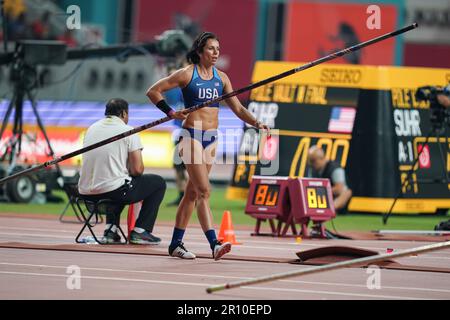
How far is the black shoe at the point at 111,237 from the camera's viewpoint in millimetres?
15555

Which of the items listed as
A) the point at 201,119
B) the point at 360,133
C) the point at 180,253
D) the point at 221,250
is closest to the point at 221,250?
the point at 221,250

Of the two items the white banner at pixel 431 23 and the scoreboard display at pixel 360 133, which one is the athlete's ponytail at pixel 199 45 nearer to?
the scoreboard display at pixel 360 133

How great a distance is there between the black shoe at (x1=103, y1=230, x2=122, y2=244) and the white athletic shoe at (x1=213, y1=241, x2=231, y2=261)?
2.36 meters

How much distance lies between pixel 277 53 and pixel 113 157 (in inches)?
1031

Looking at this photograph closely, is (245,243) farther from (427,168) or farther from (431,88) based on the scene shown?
(427,168)

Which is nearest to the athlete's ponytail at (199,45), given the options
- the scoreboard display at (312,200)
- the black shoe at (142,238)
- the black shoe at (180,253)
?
the black shoe at (180,253)

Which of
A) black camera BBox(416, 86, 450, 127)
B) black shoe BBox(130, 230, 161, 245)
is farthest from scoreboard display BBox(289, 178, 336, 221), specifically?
black camera BBox(416, 86, 450, 127)

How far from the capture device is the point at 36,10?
39.0 meters

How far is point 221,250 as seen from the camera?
13.5 meters

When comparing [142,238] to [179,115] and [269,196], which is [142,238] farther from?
[269,196]

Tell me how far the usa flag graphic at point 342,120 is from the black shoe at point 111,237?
8.05 meters

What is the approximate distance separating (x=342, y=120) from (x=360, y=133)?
482 millimetres

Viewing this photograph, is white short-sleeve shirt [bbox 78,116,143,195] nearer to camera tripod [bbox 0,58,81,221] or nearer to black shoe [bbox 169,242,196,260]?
black shoe [bbox 169,242,196,260]

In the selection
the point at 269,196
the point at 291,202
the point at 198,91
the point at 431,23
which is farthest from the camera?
the point at 431,23
